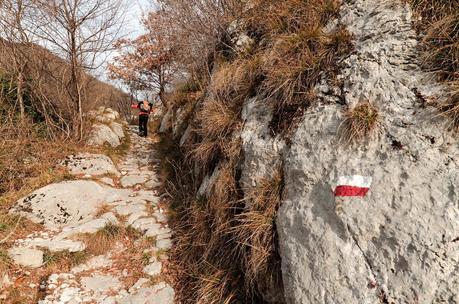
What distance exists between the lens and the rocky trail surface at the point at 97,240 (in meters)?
3.71

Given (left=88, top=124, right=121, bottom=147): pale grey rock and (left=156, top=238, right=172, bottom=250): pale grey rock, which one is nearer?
(left=156, top=238, right=172, bottom=250): pale grey rock

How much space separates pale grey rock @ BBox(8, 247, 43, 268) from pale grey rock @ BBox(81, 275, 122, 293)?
693 mm

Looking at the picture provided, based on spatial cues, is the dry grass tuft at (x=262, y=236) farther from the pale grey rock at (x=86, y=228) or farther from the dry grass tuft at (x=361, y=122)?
the pale grey rock at (x=86, y=228)

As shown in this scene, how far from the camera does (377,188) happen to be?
2.36 m

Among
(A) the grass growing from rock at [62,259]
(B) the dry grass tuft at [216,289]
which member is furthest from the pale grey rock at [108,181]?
(B) the dry grass tuft at [216,289]

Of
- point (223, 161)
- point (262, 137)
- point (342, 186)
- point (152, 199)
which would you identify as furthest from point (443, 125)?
point (152, 199)

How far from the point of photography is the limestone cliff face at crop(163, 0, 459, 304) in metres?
2.03

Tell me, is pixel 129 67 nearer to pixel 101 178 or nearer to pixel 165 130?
pixel 165 130

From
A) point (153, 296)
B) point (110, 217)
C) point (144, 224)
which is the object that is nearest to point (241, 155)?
point (153, 296)

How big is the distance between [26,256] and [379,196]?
14.1ft

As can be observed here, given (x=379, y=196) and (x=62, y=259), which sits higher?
(x=379, y=196)

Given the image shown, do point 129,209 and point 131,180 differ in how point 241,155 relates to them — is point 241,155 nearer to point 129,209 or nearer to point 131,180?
point 129,209

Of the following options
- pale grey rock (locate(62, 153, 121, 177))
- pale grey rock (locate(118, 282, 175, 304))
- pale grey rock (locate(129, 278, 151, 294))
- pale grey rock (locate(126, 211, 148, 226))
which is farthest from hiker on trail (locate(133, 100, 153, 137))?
pale grey rock (locate(118, 282, 175, 304))

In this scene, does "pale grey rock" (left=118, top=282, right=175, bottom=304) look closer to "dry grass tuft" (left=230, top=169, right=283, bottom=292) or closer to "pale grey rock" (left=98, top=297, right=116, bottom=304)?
"pale grey rock" (left=98, top=297, right=116, bottom=304)
